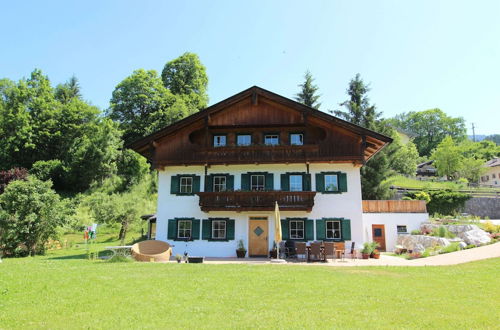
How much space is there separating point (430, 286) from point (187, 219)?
12822mm

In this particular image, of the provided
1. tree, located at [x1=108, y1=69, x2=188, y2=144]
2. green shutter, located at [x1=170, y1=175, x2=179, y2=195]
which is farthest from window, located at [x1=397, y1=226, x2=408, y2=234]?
tree, located at [x1=108, y1=69, x2=188, y2=144]

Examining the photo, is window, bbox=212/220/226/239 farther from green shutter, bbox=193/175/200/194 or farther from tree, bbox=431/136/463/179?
tree, bbox=431/136/463/179

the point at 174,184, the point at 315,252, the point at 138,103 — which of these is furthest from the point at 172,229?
the point at 138,103

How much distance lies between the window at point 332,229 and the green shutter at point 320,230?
0.22 meters

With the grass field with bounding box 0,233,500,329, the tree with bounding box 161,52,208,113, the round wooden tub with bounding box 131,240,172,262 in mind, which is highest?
the tree with bounding box 161,52,208,113

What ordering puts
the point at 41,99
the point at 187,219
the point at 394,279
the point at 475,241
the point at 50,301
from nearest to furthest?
the point at 50,301 → the point at 394,279 → the point at 475,241 → the point at 187,219 → the point at 41,99

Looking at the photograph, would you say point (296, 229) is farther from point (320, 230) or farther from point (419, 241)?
point (419, 241)

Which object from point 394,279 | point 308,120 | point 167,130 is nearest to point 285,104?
point 308,120

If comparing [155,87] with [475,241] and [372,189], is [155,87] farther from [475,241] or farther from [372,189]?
[475,241]

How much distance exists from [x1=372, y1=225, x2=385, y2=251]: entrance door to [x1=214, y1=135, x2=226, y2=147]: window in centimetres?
1037

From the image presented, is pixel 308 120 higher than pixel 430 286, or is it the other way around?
pixel 308 120

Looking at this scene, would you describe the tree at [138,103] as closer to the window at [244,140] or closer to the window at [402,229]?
the window at [244,140]

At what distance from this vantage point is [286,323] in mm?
6016

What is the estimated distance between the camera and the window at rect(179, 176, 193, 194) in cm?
1941
